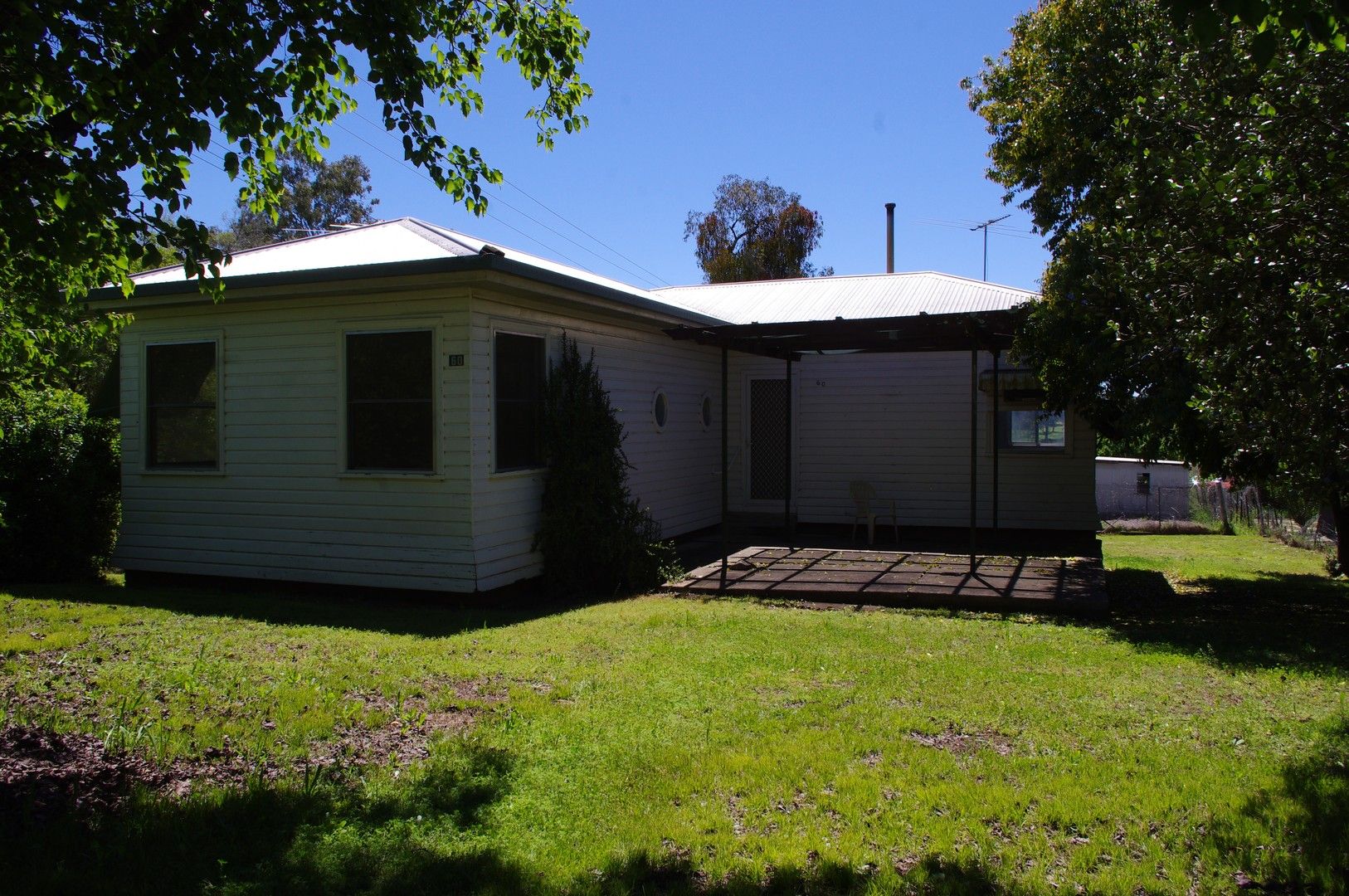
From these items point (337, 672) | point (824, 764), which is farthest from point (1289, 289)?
point (337, 672)

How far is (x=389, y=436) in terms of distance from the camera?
946 cm

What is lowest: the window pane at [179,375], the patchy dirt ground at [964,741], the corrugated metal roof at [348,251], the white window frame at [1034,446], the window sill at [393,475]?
the patchy dirt ground at [964,741]

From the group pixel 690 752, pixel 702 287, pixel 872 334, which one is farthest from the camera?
pixel 702 287

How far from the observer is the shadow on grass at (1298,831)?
3557mm

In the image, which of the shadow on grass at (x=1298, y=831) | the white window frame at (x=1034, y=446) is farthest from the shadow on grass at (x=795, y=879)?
the white window frame at (x=1034, y=446)

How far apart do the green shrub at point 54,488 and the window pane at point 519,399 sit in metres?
4.55

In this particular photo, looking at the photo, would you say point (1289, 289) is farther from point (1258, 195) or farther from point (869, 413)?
point (869, 413)

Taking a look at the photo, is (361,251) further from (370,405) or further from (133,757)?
(133,757)

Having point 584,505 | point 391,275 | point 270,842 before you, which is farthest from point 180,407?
point 270,842

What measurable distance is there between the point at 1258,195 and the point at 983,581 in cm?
536

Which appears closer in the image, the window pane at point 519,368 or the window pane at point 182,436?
the window pane at point 519,368

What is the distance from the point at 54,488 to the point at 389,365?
3.80 meters

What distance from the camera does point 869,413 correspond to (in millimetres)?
14500

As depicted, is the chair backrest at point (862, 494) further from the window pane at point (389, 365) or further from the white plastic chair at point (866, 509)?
the window pane at point (389, 365)
